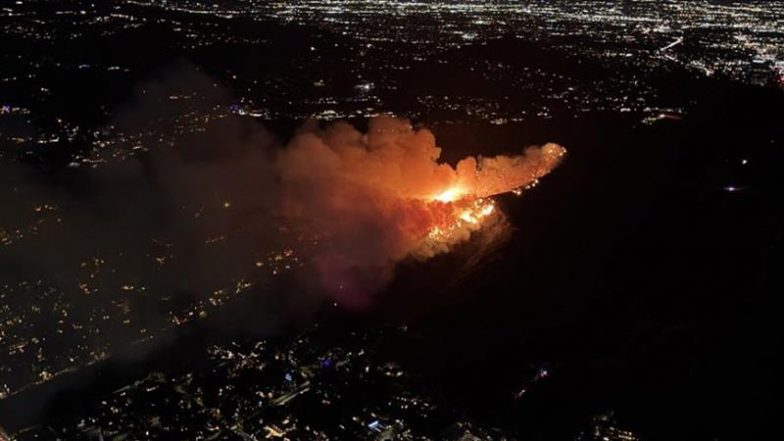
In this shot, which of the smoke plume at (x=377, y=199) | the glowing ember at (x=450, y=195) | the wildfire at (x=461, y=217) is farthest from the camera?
the glowing ember at (x=450, y=195)

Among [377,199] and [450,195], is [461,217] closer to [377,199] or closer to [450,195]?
[450,195]

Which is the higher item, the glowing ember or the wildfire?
the glowing ember

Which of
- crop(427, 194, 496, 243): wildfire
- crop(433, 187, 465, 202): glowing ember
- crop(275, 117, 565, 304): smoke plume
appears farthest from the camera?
crop(433, 187, 465, 202): glowing ember

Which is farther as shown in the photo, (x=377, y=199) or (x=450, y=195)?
(x=450, y=195)

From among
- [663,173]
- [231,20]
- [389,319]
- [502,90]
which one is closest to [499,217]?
[389,319]

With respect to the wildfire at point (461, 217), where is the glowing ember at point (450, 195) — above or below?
above

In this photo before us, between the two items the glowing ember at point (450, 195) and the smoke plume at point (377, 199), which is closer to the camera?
the smoke plume at point (377, 199)

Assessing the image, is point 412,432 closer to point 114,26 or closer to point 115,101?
point 115,101

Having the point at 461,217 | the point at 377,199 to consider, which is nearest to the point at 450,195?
the point at 461,217

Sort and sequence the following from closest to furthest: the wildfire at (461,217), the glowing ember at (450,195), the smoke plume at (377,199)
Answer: the smoke plume at (377,199), the wildfire at (461,217), the glowing ember at (450,195)

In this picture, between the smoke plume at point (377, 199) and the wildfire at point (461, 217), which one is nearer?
the smoke plume at point (377, 199)

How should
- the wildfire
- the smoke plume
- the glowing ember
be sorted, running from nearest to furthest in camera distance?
1. the smoke plume
2. the wildfire
3. the glowing ember
